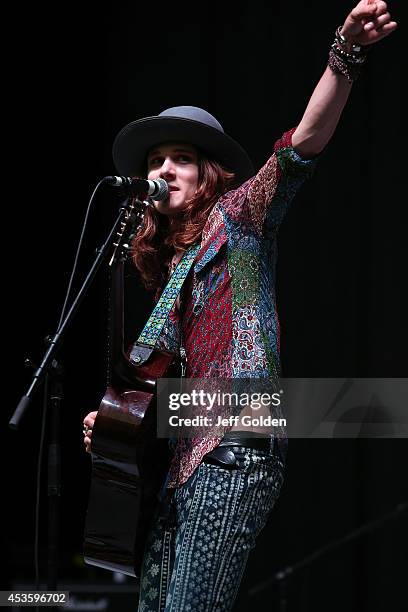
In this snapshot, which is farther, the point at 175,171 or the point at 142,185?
the point at 175,171

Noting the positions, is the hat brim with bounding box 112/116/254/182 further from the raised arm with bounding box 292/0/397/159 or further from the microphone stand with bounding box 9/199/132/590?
the raised arm with bounding box 292/0/397/159

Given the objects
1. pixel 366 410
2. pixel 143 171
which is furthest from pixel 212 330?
pixel 366 410

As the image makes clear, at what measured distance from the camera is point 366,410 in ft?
10.9

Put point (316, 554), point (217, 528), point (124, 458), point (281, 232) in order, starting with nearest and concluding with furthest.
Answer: point (217, 528), point (124, 458), point (316, 554), point (281, 232)

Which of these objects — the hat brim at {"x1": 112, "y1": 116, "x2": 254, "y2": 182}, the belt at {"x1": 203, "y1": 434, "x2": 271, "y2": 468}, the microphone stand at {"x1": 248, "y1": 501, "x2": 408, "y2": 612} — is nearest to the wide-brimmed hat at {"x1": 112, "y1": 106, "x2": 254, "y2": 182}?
the hat brim at {"x1": 112, "y1": 116, "x2": 254, "y2": 182}

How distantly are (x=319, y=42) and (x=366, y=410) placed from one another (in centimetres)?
143

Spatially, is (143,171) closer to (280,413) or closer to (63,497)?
(280,413)

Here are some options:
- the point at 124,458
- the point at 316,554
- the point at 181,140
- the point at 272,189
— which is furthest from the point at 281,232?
the point at 124,458

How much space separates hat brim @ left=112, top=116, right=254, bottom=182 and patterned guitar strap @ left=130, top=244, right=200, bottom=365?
314 millimetres

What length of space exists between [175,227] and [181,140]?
0.22m

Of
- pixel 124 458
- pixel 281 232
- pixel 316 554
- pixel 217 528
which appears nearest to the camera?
pixel 217 528

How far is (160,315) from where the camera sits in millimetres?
2064

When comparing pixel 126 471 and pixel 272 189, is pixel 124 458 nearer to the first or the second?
pixel 126 471

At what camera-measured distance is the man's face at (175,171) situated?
2.18 m
